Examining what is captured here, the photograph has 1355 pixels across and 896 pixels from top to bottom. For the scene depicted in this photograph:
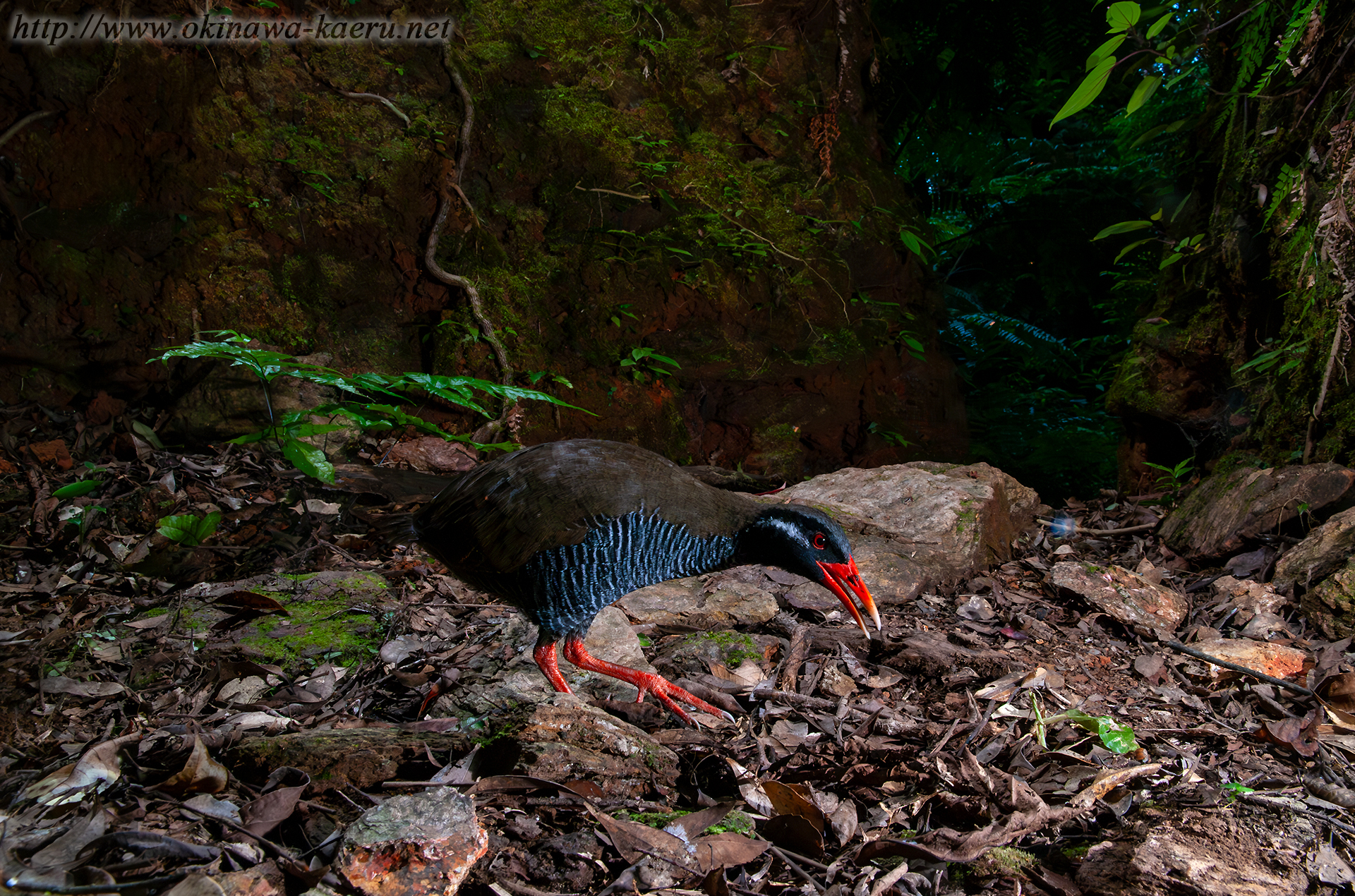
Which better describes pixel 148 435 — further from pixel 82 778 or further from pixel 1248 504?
pixel 1248 504

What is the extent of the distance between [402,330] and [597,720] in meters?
3.61

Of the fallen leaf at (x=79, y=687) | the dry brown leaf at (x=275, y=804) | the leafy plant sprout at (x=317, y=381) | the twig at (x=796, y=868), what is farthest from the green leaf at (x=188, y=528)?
the twig at (x=796, y=868)

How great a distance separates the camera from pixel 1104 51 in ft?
9.18

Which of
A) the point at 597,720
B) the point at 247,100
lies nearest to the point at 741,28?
the point at 247,100

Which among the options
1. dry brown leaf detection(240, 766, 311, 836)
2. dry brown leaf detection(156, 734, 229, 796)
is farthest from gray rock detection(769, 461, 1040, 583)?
dry brown leaf detection(156, 734, 229, 796)

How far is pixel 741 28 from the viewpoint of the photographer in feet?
21.4

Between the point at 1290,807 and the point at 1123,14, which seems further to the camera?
the point at 1123,14

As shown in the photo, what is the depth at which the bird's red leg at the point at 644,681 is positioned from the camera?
2605 mm

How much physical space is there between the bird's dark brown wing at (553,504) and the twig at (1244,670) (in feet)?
6.04

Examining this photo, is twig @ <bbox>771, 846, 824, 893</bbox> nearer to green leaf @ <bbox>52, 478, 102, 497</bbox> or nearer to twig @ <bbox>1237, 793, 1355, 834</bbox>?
twig @ <bbox>1237, 793, 1355, 834</bbox>

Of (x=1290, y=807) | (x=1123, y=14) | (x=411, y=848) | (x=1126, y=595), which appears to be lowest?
(x=411, y=848)

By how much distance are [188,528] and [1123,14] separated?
172 inches

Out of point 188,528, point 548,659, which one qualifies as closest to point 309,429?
point 188,528

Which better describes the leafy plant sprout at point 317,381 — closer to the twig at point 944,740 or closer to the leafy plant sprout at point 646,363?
the twig at point 944,740
